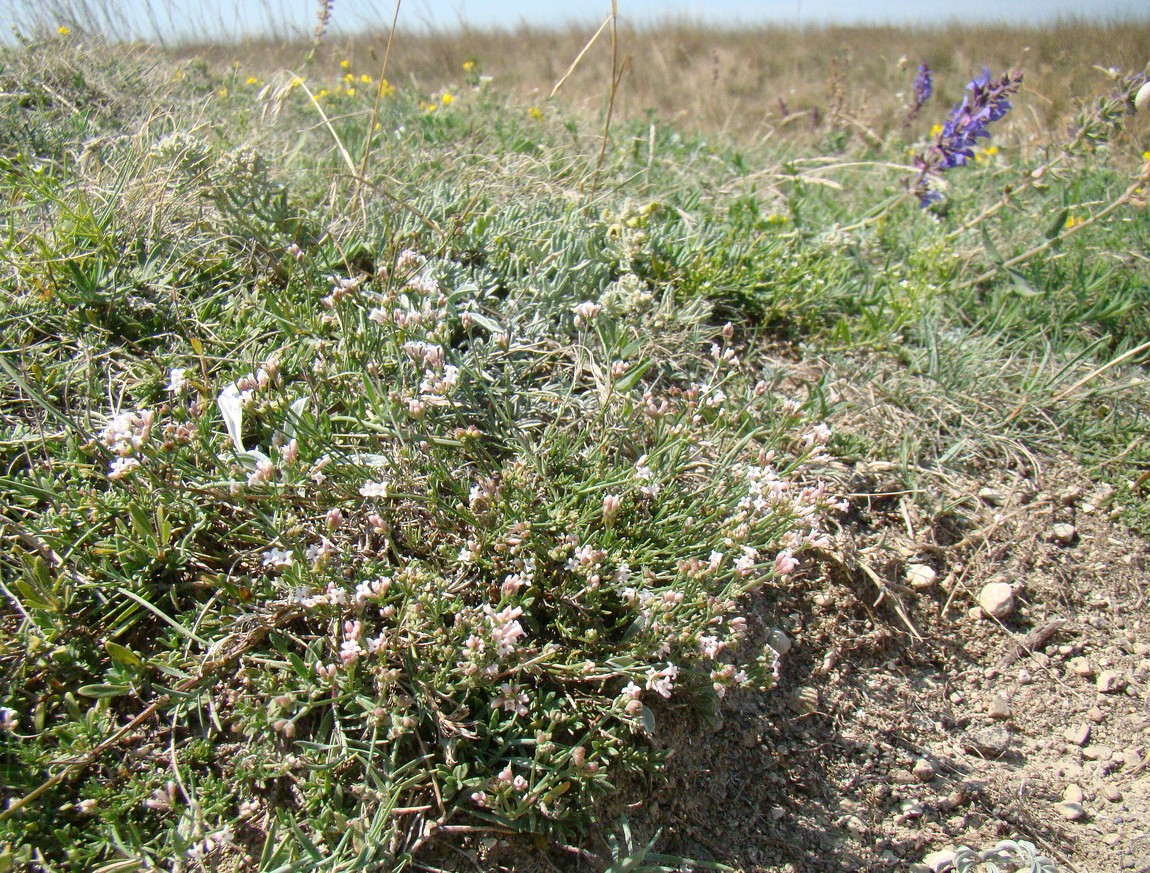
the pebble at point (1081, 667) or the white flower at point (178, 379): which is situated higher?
the white flower at point (178, 379)

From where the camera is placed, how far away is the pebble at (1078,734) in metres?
2.18

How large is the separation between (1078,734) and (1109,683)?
239mm

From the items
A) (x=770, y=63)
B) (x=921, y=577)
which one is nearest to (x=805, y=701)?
(x=921, y=577)

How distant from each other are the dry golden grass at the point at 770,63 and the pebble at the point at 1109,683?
16.1ft

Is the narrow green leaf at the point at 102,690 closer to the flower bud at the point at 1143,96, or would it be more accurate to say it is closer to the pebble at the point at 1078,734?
the pebble at the point at 1078,734

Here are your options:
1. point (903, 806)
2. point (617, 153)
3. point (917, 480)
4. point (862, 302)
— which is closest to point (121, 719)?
point (903, 806)

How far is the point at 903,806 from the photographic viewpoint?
1969 mm

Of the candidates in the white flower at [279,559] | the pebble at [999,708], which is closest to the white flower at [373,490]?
the white flower at [279,559]

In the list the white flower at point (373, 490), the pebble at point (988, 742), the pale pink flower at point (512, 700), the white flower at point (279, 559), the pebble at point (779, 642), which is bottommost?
the pebble at point (988, 742)

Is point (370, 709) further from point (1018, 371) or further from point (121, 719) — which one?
point (1018, 371)

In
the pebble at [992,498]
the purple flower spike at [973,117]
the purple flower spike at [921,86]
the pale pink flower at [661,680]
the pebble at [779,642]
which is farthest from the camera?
the purple flower spike at [921,86]

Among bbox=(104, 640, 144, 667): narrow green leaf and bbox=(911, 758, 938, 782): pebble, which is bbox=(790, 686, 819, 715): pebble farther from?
bbox=(104, 640, 144, 667): narrow green leaf

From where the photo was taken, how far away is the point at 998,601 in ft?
7.91

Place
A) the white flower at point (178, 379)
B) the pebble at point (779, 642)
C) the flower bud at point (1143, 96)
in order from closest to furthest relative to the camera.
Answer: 1. the white flower at point (178, 379)
2. the pebble at point (779, 642)
3. the flower bud at point (1143, 96)
